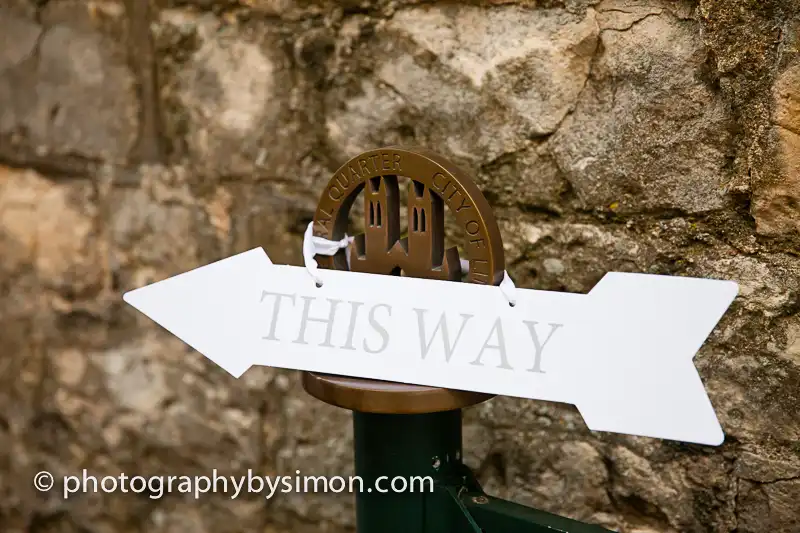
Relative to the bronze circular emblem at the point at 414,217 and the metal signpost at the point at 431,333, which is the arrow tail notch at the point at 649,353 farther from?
the bronze circular emblem at the point at 414,217

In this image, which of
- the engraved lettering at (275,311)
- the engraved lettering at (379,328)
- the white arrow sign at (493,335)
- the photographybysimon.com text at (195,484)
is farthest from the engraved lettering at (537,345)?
the photographybysimon.com text at (195,484)

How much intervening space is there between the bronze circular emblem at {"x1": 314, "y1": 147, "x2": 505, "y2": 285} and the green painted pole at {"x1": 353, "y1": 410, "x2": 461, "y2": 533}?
0.16 meters

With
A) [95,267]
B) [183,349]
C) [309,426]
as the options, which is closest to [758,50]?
[309,426]

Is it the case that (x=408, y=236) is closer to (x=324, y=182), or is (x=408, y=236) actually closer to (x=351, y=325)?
(x=351, y=325)

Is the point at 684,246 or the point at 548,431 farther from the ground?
the point at 684,246

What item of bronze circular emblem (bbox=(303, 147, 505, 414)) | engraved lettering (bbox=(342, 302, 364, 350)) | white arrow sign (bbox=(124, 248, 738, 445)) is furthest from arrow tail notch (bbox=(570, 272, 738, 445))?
engraved lettering (bbox=(342, 302, 364, 350))

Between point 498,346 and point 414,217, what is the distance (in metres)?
0.15

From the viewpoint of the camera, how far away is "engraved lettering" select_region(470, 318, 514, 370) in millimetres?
793

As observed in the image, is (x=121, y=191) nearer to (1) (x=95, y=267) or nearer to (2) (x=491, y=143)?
(1) (x=95, y=267)

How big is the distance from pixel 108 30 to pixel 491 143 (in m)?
0.68

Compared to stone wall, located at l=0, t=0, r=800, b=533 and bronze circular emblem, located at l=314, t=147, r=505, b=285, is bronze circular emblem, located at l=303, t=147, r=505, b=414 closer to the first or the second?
bronze circular emblem, located at l=314, t=147, r=505, b=285

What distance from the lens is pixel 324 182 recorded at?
49.3 inches

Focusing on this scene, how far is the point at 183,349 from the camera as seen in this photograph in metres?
1.39

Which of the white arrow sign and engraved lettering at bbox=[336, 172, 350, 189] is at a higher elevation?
engraved lettering at bbox=[336, 172, 350, 189]
